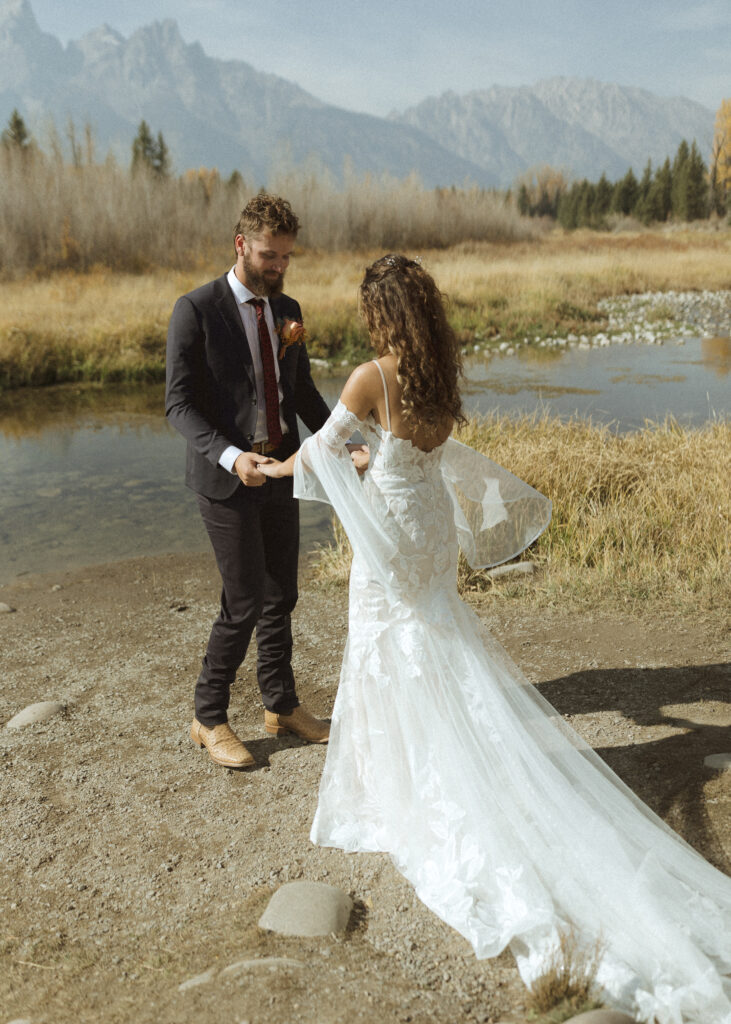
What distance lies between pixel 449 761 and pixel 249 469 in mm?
1304

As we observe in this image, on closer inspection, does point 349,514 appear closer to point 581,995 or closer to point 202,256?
point 581,995

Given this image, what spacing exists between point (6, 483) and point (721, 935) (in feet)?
32.9

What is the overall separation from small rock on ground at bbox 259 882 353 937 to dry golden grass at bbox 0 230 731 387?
591 inches

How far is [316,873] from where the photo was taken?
2.98 m

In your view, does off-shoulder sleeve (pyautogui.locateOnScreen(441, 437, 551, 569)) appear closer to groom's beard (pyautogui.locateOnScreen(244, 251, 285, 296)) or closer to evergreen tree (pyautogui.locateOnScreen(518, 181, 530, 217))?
groom's beard (pyautogui.locateOnScreen(244, 251, 285, 296))

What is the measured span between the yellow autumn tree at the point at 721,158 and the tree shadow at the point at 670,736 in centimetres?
→ 6923

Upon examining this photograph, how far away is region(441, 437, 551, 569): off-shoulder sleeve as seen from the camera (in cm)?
365

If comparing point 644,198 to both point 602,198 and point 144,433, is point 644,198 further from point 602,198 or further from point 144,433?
point 144,433

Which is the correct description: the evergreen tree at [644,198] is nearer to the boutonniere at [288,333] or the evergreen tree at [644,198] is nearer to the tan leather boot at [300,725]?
the boutonniere at [288,333]

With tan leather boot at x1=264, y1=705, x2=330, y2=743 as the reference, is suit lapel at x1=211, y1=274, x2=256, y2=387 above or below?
above

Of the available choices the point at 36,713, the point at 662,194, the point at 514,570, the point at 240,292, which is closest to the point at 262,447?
the point at 240,292

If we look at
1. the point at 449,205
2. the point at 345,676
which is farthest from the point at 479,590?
the point at 449,205

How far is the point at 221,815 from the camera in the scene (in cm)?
345

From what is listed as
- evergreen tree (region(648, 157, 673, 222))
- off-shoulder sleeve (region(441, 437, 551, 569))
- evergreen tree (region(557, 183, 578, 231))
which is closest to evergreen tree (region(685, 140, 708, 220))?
evergreen tree (region(648, 157, 673, 222))
